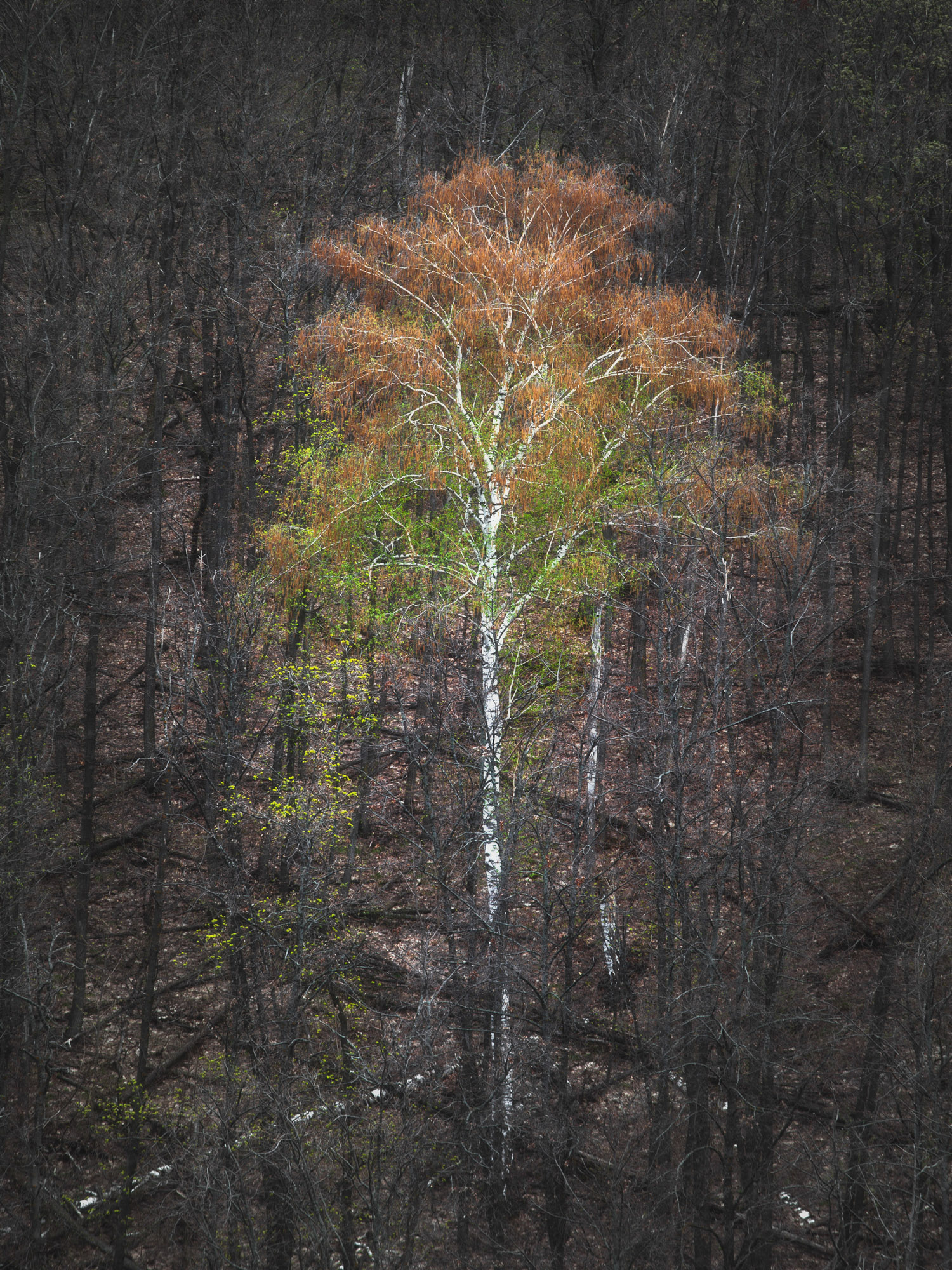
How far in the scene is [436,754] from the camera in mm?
17766

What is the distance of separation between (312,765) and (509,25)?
917 inches

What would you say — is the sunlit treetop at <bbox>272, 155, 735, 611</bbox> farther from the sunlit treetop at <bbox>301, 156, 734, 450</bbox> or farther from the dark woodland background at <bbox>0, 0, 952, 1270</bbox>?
the dark woodland background at <bbox>0, 0, 952, 1270</bbox>

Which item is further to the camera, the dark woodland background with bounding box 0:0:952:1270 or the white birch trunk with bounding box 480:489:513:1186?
the white birch trunk with bounding box 480:489:513:1186

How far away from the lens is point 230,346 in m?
23.4

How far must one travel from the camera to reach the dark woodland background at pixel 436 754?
14.9 metres

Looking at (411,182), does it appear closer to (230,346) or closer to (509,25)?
(230,346)

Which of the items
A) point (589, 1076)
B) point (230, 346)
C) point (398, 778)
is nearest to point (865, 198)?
point (230, 346)

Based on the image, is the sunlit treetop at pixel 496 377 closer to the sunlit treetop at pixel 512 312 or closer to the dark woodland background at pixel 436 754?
the sunlit treetop at pixel 512 312

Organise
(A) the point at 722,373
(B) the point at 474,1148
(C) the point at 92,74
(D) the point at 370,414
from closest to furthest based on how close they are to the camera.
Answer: (B) the point at 474,1148, (A) the point at 722,373, (D) the point at 370,414, (C) the point at 92,74

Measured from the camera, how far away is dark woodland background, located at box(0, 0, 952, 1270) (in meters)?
14.9

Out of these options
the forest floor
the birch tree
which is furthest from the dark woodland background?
the birch tree

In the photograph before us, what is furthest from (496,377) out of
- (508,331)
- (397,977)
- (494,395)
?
(397,977)

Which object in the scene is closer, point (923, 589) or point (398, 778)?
point (398, 778)

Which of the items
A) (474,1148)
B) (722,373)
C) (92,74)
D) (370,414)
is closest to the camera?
(474,1148)
